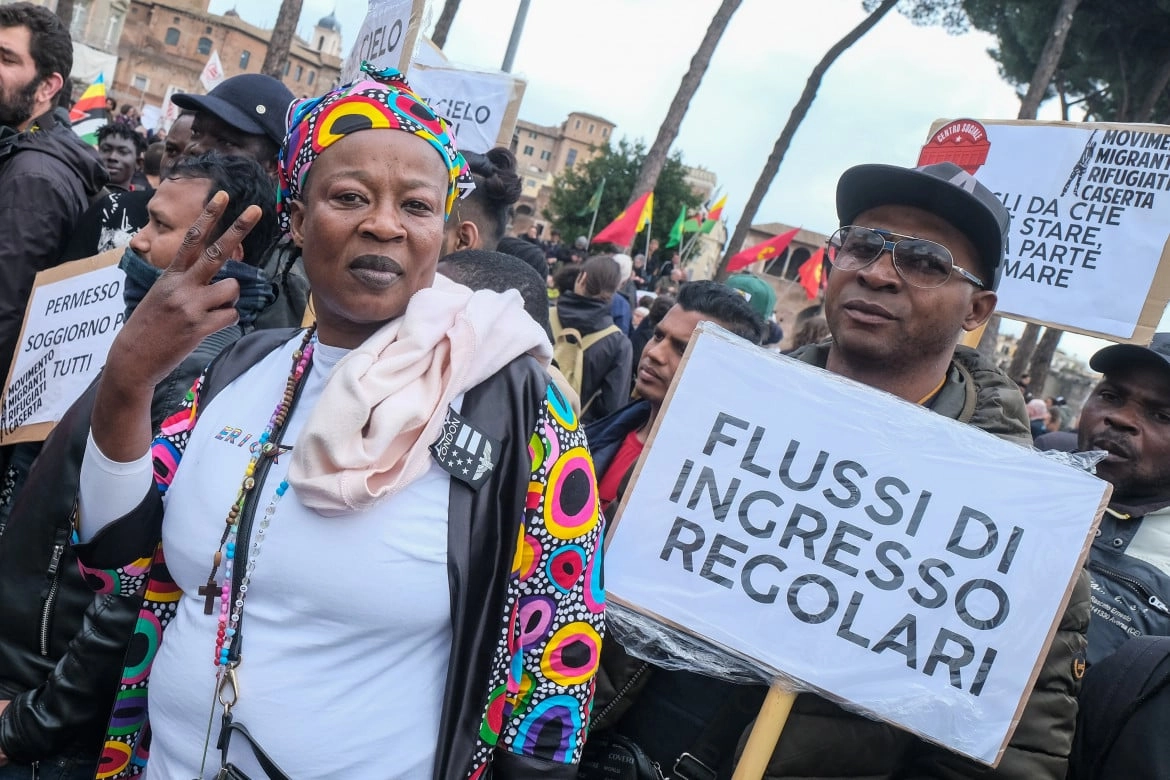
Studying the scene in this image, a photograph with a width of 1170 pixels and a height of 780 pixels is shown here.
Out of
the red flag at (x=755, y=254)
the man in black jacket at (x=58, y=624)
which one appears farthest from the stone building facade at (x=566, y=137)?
the man in black jacket at (x=58, y=624)

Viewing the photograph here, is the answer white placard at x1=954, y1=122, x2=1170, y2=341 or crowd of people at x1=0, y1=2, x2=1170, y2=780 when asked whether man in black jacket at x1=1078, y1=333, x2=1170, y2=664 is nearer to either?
crowd of people at x1=0, y1=2, x2=1170, y2=780

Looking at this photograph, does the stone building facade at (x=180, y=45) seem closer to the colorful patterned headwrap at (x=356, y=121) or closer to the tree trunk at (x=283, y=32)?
the tree trunk at (x=283, y=32)

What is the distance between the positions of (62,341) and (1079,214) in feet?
11.9

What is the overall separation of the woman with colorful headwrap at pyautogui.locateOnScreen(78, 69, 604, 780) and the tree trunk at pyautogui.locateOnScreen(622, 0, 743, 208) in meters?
11.3

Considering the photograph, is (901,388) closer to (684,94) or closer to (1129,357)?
(1129,357)

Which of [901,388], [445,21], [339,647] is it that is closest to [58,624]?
[339,647]

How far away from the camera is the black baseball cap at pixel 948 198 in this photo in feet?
6.93

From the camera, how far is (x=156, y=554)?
5.77 ft

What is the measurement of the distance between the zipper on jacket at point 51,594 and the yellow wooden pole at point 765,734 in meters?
1.51

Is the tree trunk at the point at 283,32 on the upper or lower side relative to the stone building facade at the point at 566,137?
lower

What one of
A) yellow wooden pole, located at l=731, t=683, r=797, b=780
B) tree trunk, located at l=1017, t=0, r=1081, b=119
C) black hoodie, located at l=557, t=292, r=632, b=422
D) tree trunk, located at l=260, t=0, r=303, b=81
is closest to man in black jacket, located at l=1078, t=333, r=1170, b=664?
yellow wooden pole, located at l=731, t=683, r=797, b=780

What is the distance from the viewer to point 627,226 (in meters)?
11.9

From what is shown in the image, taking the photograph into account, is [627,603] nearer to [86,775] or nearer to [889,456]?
[889,456]

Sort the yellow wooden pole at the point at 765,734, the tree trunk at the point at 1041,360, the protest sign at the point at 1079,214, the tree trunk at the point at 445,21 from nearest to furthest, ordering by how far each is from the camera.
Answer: the yellow wooden pole at the point at 765,734 < the protest sign at the point at 1079,214 < the tree trunk at the point at 445,21 < the tree trunk at the point at 1041,360
